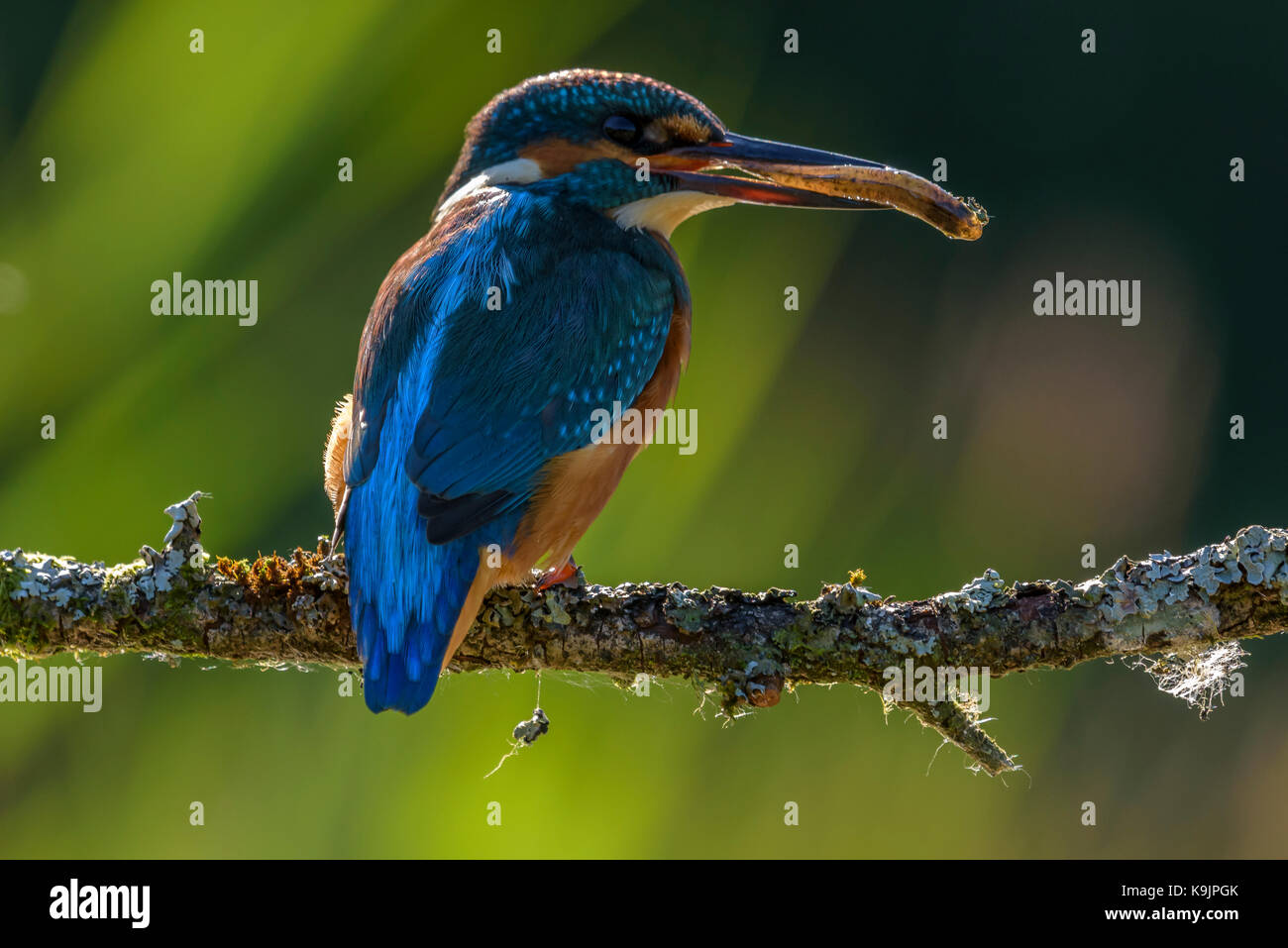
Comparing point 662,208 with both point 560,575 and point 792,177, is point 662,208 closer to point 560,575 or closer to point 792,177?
point 792,177

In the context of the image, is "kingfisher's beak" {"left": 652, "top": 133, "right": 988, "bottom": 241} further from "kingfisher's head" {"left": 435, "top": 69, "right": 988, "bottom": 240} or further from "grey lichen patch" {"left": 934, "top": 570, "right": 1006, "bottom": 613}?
"grey lichen patch" {"left": 934, "top": 570, "right": 1006, "bottom": 613}

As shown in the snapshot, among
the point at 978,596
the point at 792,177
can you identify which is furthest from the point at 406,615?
the point at 792,177

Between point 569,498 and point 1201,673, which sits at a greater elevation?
point 569,498

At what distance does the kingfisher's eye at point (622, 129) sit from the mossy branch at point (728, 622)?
99cm

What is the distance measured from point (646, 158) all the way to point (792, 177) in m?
0.31

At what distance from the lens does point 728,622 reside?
230cm

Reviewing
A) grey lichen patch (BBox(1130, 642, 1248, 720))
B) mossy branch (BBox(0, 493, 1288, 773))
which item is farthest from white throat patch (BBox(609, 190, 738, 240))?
grey lichen patch (BBox(1130, 642, 1248, 720))

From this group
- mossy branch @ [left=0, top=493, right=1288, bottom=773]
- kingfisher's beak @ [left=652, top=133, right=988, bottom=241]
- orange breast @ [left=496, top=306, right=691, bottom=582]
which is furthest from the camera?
kingfisher's beak @ [left=652, top=133, right=988, bottom=241]

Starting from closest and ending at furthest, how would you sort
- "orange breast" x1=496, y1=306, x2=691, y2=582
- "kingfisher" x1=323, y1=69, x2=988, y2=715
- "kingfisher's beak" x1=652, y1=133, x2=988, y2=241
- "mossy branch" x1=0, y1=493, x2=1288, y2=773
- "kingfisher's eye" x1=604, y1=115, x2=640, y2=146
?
"mossy branch" x1=0, y1=493, x2=1288, y2=773 < "kingfisher" x1=323, y1=69, x2=988, y2=715 < "orange breast" x1=496, y1=306, x2=691, y2=582 < "kingfisher's beak" x1=652, y1=133, x2=988, y2=241 < "kingfisher's eye" x1=604, y1=115, x2=640, y2=146

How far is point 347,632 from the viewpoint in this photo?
7.84ft

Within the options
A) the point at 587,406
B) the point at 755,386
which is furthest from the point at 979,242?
the point at 587,406

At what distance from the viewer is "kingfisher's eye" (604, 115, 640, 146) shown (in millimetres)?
2773

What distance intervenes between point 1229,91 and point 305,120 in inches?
105

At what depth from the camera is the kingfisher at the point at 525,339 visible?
2.29 meters
